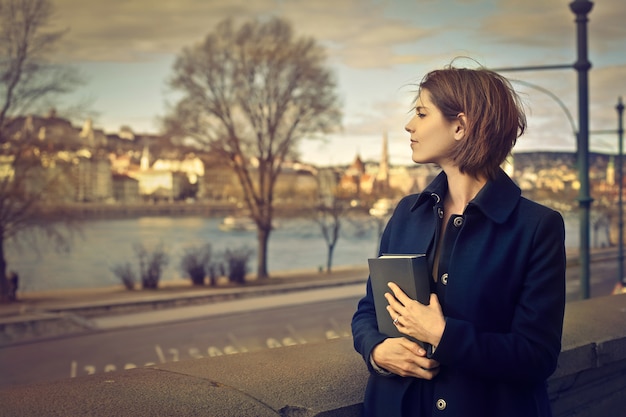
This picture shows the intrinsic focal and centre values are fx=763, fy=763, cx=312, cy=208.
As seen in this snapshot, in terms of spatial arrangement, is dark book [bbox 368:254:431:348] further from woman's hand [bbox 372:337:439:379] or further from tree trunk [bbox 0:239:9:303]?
tree trunk [bbox 0:239:9:303]

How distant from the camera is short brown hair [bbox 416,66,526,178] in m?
1.65

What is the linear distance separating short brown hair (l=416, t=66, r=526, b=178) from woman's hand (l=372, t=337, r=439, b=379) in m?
0.41

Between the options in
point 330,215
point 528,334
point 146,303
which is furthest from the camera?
point 330,215

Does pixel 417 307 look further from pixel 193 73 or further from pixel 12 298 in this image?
pixel 193 73

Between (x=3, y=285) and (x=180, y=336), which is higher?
(x=3, y=285)

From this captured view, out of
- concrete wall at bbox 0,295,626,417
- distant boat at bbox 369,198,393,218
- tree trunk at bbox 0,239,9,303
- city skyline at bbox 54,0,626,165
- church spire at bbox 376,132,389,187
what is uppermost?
city skyline at bbox 54,0,626,165

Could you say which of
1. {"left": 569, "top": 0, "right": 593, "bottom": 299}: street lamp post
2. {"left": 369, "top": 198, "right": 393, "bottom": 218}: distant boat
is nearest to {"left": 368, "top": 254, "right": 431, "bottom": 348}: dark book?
{"left": 569, "top": 0, "right": 593, "bottom": 299}: street lamp post

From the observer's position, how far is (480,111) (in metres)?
1.64

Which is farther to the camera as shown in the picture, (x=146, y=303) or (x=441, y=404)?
(x=146, y=303)

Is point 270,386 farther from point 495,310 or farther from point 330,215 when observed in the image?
point 330,215

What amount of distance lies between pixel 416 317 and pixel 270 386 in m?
0.49

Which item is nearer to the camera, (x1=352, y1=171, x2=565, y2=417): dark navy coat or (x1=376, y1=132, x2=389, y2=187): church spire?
(x1=352, y1=171, x2=565, y2=417): dark navy coat

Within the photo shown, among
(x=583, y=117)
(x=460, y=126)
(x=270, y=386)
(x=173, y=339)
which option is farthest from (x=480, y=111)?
(x=173, y=339)

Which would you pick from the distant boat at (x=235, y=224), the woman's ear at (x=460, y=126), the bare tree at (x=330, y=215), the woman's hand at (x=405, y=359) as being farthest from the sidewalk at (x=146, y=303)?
the woman's ear at (x=460, y=126)
